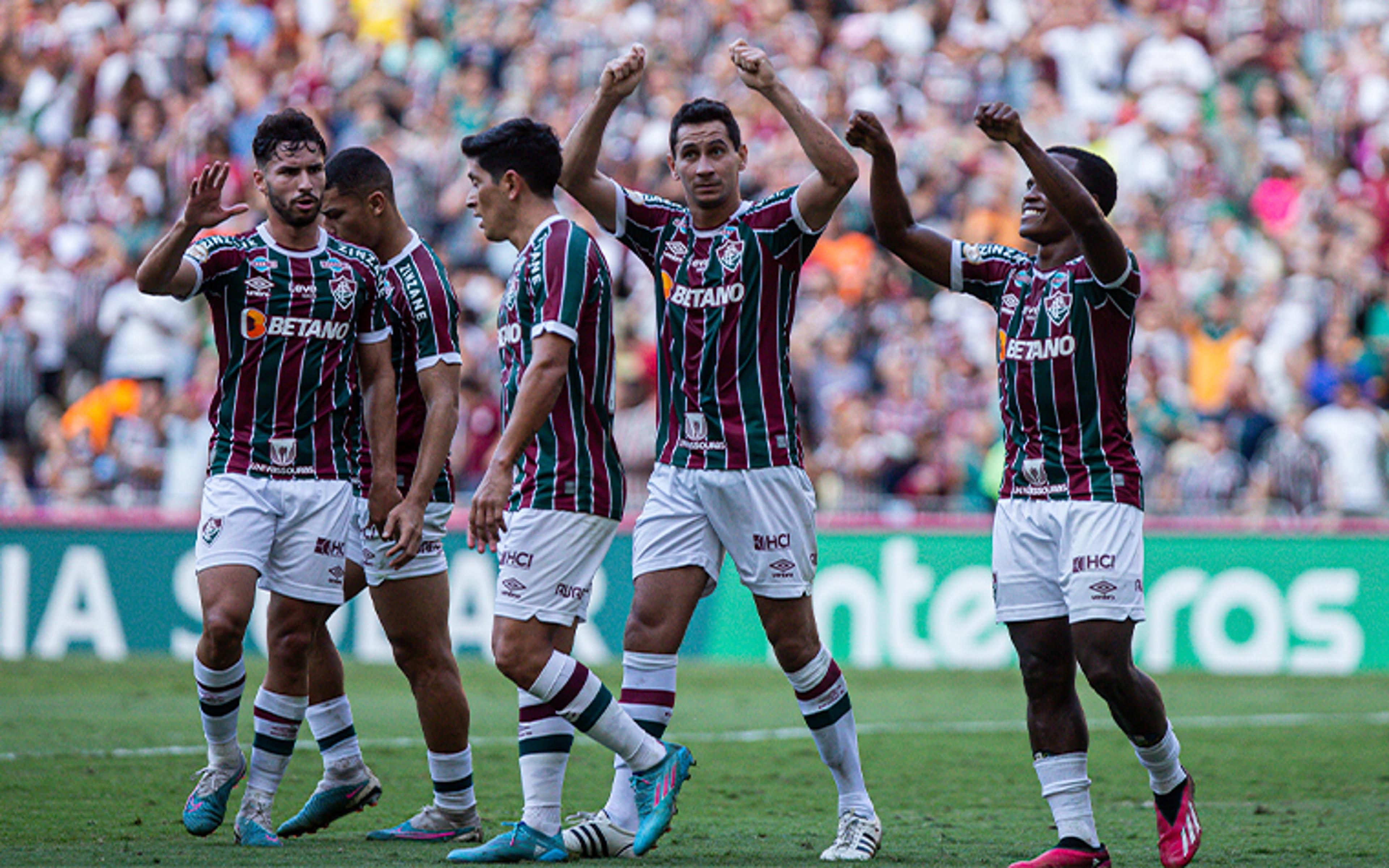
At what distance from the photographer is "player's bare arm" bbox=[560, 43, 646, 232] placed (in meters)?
6.95

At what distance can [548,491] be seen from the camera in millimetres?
6617

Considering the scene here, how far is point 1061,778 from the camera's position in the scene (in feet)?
21.1

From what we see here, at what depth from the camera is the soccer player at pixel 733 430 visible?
22.2 feet

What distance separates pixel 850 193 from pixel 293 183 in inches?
505

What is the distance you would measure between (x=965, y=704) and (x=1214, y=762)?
3.18 metres

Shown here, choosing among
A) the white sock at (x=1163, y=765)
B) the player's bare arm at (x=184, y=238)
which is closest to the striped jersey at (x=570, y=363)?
the player's bare arm at (x=184, y=238)

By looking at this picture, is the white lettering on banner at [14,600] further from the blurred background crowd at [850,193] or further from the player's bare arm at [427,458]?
the player's bare arm at [427,458]

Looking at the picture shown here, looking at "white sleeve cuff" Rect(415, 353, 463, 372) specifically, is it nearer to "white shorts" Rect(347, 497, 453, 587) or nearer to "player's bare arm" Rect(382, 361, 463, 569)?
"player's bare arm" Rect(382, 361, 463, 569)

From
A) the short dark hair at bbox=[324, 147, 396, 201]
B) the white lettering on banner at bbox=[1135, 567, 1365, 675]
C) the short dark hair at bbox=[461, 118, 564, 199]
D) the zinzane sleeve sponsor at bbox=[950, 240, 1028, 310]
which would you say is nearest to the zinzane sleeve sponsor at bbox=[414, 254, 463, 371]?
the short dark hair at bbox=[324, 147, 396, 201]

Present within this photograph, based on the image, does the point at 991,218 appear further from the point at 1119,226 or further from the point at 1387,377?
the point at 1387,377

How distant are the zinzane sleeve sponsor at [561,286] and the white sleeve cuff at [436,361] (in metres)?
0.75

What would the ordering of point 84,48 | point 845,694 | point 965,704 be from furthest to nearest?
point 84,48, point 965,704, point 845,694

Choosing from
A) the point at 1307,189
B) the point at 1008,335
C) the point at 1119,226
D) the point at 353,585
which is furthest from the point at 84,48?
the point at 1008,335

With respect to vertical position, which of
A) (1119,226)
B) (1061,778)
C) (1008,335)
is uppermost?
(1119,226)
